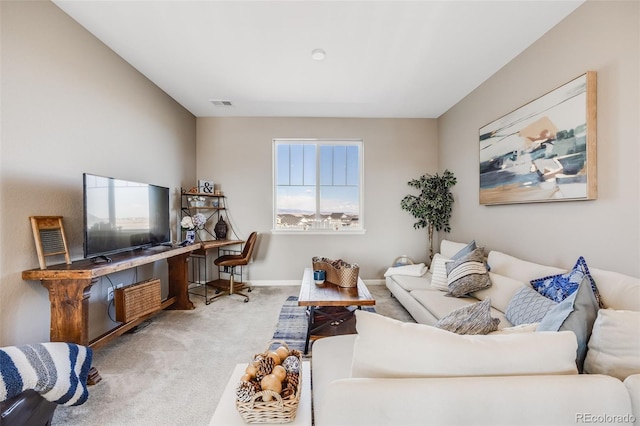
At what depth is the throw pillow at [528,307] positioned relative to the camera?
1.57m

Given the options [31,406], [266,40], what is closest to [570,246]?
[266,40]

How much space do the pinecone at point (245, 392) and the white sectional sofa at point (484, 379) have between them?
0.85 feet

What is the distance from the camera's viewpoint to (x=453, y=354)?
0.86m

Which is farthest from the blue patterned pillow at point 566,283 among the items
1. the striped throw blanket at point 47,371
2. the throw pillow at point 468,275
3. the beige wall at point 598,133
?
the striped throw blanket at point 47,371

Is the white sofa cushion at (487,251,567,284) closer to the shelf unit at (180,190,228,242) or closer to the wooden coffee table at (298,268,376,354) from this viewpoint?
the wooden coffee table at (298,268,376,354)

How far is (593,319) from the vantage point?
46.1 inches

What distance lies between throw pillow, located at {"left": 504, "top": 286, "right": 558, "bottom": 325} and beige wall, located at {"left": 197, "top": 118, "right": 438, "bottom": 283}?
2435mm

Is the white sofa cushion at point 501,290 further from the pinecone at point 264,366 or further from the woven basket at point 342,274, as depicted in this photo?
the pinecone at point 264,366

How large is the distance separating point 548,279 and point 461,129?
2.40 meters

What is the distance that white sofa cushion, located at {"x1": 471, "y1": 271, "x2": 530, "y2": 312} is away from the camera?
80.0 inches

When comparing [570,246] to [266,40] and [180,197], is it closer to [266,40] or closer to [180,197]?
[266,40]

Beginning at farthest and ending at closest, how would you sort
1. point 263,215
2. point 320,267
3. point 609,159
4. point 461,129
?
1. point 263,215
2. point 461,129
3. point 320,267
4. point 609,159

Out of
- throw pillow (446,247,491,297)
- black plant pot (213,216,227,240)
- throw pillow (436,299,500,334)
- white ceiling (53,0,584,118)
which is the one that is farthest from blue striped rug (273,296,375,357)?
white ceiling (53,0,584,118)

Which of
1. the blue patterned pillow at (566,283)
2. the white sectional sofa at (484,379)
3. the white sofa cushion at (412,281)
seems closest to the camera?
the white sectional sofa at (484,379)
